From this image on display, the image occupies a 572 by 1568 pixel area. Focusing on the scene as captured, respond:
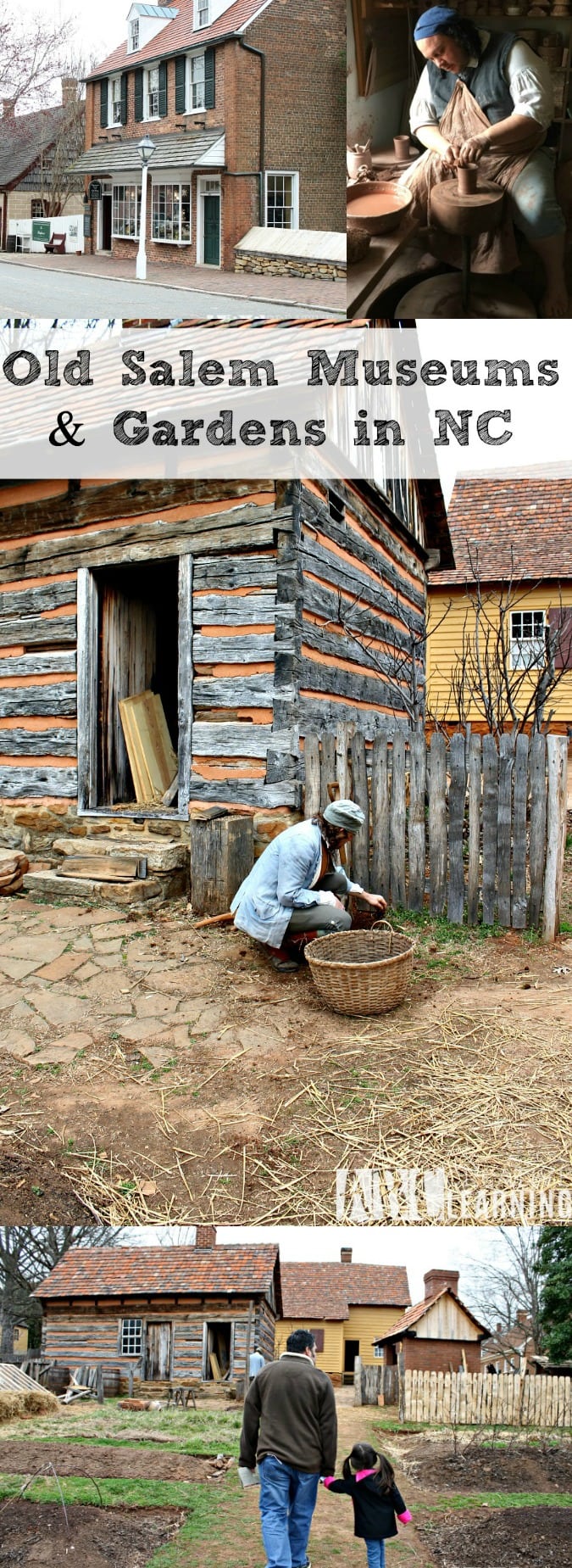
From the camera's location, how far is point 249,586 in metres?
7.10

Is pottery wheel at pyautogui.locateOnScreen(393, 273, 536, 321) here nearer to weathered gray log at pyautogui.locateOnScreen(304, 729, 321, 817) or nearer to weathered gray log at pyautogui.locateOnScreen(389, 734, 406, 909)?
weathered gray log at pyautogui.locateOnScreen(389, 734, 406, 909)

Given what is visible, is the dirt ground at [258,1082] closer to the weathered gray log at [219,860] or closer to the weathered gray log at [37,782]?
the weathered gray log at [219,860]

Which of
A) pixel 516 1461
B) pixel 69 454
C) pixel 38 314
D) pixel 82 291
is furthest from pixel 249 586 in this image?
pixel 516 1461

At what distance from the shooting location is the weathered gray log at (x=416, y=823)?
6969 mm

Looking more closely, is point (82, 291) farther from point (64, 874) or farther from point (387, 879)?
point (387, 879)

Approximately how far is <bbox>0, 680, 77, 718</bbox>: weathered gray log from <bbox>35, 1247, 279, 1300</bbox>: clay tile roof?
25.1 feet

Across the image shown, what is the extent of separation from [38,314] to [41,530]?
1979 mm

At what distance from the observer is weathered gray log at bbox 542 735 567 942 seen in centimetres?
648

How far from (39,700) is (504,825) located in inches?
167

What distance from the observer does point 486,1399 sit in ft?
42.5

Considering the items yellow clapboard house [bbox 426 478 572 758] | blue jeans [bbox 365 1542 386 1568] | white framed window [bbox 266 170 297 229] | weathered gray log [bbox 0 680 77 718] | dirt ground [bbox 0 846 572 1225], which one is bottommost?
blue jeans [bbox 365 1542 386 1568]

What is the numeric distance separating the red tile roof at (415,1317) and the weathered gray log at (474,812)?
38.5 feet

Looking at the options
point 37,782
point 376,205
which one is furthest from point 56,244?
point 37,782

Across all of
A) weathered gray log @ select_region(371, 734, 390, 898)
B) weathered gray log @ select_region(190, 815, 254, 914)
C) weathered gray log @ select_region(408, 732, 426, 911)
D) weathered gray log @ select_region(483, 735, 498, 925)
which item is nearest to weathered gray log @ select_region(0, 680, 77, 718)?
weathered gray log @ select_region(190, 815, 254, 914)
